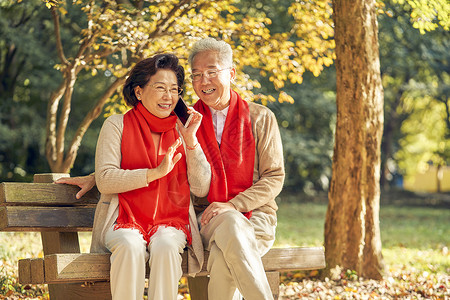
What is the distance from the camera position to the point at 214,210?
4297 millimetres

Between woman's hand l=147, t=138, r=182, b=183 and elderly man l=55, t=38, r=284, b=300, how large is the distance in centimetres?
39

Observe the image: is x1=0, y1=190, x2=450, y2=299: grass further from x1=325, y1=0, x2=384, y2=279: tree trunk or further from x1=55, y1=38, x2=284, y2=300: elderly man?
x1=55, y1=38, x2=284, y2=300: elderly man

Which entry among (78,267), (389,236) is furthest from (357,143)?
(389,236)

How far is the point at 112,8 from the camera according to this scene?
27.9 feet

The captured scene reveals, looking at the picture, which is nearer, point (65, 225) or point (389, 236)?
point (65, 225)

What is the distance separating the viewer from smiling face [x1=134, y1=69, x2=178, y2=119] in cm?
445

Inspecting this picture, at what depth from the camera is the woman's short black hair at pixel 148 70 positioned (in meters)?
4.49

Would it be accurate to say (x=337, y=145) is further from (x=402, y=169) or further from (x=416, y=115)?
(x=402, y=169)

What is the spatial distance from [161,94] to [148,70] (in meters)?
0.19

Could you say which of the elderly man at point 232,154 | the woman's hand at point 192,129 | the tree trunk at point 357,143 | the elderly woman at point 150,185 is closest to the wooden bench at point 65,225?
the elderly man at point 232,154

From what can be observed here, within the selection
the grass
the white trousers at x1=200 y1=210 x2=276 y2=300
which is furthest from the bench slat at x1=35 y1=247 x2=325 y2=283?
the grass

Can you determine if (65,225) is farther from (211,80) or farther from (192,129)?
(211,80)

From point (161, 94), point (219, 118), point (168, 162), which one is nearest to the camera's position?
point (168, 162)

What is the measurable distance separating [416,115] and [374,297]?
973 inches
